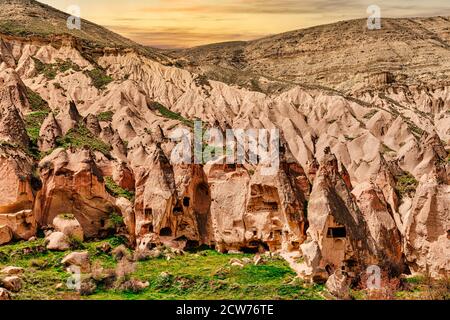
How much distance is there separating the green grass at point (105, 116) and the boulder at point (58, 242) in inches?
1157

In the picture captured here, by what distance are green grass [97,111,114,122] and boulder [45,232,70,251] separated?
29390mm

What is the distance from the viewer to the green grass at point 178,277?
22406mm

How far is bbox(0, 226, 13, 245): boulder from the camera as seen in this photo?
27.0 meters

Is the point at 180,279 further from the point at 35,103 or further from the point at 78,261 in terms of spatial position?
the point at 35,103

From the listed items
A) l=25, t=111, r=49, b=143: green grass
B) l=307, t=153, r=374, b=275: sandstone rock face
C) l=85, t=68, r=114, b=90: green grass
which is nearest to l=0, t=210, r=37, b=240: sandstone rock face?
l=25, t=111, r=49, b=143: green grass

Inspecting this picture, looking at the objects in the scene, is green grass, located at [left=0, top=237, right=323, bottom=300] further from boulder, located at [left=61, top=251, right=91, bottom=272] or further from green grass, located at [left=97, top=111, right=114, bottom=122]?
green grass, located at [left=97, top=111, right=114, bottom=122]

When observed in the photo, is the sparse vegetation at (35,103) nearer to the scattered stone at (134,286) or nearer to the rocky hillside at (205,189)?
the rocky hillside at (205,189)

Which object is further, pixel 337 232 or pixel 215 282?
pixel 337 232

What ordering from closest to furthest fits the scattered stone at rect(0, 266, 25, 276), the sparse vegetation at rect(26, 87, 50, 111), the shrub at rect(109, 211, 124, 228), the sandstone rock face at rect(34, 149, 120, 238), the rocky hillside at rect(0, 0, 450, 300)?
1. the scattered stone at rect(0, 266, 25, 276)
2. the rocky hillside at rect(0, 0, 450, 300)
3. the sandstone rock face at rect(34, 149, 120, 238)
4. the shrub at rect(109, 211, 124, 228)
5. the sparse vegetation at rect(26, 87, 50, 111)

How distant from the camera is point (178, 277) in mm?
24156

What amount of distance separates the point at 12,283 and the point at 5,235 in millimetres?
5047

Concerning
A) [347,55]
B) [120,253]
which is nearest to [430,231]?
[120,253]

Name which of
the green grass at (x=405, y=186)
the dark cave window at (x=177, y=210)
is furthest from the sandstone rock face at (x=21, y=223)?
the green grass at (x=405, y=186)
